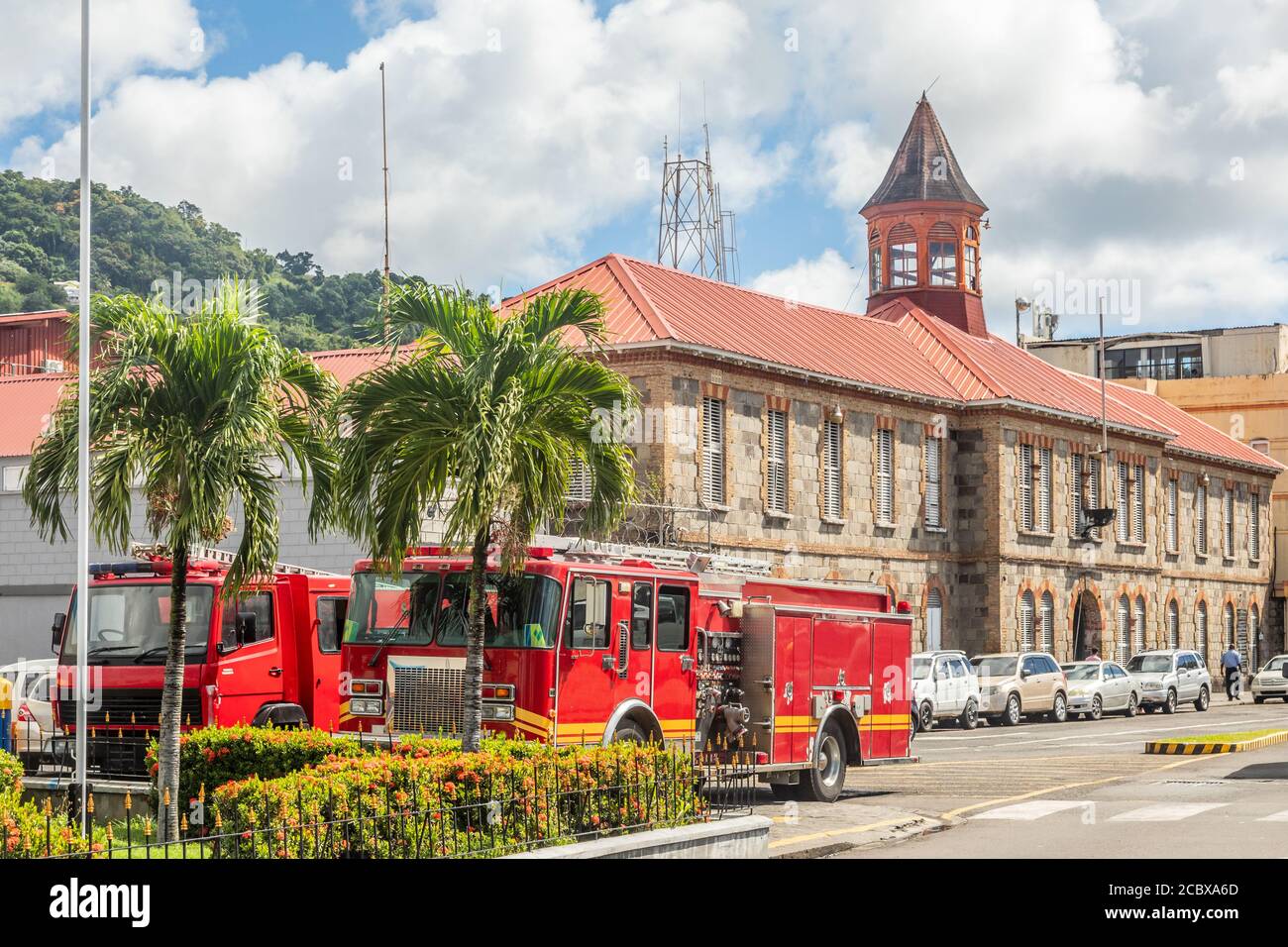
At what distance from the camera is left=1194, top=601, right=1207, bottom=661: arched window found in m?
65.7

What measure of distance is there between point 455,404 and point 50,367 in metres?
42.0

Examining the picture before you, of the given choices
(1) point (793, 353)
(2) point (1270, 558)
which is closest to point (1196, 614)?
(2) point (1270, 558)

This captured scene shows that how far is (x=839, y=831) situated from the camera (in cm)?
1766

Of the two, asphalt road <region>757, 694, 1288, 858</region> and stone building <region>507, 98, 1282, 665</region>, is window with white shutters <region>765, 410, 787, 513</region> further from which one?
asphalt road <region>757, 694, 1288, 858</region>

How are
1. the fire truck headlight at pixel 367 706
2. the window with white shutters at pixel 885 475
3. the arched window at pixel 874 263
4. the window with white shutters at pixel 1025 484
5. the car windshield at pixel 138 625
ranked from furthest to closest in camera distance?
the arched window at pixel 874 263
the window with white shutters at pixel 1025 484
the window with white shutters at pixel 885 475
the car windshield at pixel 138 625
the fire truck headlight at pixel 367 706

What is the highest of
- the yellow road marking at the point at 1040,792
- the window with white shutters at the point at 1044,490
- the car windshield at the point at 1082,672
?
the window with white shutters at the point at 1044,490

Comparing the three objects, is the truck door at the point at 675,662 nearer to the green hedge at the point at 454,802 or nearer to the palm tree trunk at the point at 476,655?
the palm tree trunk at the point at 476,655

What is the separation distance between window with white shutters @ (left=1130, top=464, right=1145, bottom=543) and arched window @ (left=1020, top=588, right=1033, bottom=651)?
8.39 metres

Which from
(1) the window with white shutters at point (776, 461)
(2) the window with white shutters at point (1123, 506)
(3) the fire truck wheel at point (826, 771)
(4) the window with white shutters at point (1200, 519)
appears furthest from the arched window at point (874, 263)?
(3) the fire truck wheel at point (826, 771)

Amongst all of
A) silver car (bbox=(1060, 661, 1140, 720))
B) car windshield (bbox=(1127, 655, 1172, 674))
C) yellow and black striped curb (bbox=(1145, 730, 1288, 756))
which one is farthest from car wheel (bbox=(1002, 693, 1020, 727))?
yellow and black striped curb (bbox=(1145, 730, 1288, 756))

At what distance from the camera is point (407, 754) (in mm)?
14234

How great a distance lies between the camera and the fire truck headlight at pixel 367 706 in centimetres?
1775

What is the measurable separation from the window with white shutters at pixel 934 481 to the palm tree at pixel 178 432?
36453 millimetres
